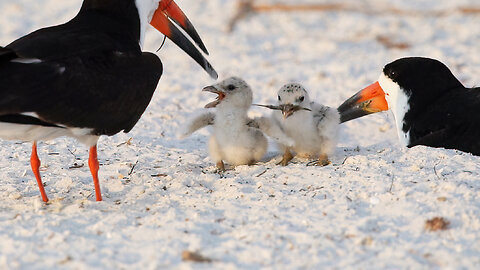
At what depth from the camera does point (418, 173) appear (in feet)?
17.3

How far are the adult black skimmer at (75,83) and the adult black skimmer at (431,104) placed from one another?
7.60ft

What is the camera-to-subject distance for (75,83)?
4.82 m

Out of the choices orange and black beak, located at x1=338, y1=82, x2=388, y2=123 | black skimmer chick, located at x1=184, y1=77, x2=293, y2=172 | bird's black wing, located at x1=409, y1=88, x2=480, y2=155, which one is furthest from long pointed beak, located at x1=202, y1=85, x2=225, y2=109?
bird's black wing, located at x1=409, y1=88, x2=480, y2=155

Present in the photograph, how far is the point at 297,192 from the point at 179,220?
967 millimetres

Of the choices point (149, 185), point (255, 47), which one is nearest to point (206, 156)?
point (149, 185)

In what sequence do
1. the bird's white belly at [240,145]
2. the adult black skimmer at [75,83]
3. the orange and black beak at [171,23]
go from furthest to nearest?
the orange and black beak at [171,23], the bird's white belly at [240,145], the adult black skimmer at [75,83]

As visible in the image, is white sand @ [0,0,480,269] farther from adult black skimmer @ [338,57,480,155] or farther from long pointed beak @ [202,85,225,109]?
long pointed beak @ [202,85,225,109]

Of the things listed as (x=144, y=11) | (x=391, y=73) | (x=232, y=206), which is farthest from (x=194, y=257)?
(x=391, y=73)

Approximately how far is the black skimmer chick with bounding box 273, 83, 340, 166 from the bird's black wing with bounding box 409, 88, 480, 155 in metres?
0.72

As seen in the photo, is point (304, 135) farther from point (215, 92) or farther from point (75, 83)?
point (75, 83)

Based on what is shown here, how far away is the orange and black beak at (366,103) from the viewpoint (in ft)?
22.7

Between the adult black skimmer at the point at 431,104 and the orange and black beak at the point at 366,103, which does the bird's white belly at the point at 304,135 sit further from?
the orange and black beak at the point at 366,103

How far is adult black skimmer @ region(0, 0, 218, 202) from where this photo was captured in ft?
15.4

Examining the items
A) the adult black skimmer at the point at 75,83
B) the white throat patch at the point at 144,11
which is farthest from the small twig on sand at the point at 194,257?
the white throat patch at the point at 144,11
